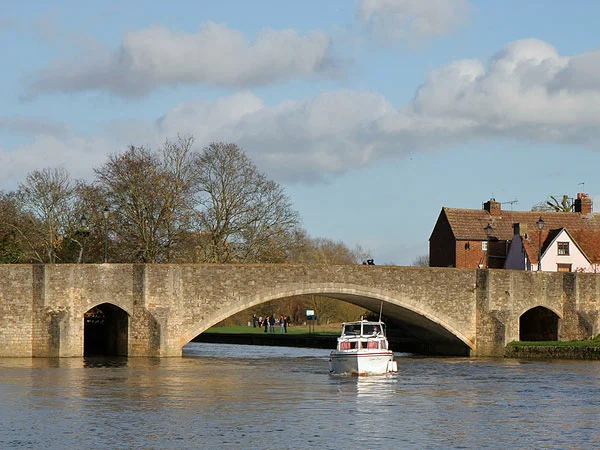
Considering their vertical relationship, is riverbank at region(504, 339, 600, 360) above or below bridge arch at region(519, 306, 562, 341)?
below

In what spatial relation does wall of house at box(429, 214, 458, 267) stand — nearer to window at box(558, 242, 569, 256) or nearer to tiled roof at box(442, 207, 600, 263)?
tiled roof at box(442, 207, 600, 263)

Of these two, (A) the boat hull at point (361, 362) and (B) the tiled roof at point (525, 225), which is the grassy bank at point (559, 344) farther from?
(B) the tiled roof at point (525, 225)

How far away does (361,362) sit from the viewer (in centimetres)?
4816

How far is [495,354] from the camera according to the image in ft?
205

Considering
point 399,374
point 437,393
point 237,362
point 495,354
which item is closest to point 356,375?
point 399,374

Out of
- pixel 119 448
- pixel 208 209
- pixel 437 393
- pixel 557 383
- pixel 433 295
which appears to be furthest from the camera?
pixel 208 209

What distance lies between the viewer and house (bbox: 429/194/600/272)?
262ft

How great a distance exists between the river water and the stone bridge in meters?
2.29

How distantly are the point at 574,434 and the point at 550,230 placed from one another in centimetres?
5169

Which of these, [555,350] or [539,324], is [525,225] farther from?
[555,350]

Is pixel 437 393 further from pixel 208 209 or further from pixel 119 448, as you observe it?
pixel 208 209

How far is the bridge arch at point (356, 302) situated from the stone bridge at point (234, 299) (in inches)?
2.3

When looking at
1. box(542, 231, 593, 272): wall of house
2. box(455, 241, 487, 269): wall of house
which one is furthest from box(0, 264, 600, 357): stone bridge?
box(455, 241, 487, 269): wall of house

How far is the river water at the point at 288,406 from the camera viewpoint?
30484 mm
